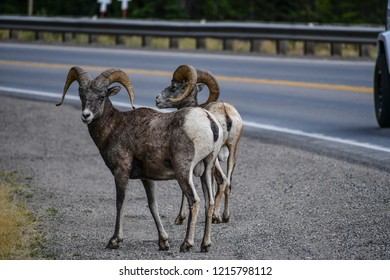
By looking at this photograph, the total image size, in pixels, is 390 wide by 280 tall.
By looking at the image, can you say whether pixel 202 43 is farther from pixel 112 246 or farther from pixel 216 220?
pixel 112 246

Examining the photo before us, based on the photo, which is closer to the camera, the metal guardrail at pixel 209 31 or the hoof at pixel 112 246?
the hoof at pixel 112 246

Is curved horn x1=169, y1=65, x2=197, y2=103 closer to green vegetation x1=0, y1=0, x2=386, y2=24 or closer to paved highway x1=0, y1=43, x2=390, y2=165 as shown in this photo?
paved highway x1=0, y1=43, x2=390, y2=165

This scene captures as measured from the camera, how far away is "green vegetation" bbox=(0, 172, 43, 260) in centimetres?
998

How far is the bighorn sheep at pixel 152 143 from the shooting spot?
381 inches

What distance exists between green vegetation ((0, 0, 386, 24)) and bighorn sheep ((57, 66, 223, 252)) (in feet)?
102

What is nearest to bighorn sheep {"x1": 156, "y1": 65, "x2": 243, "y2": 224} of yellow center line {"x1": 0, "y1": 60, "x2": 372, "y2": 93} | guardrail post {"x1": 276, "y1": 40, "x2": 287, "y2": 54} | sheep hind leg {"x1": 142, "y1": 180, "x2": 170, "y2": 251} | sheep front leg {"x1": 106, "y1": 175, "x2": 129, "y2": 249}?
sheep hind leg {"x1": 142, "y1": 180, "x2": 170, "y2": 251}

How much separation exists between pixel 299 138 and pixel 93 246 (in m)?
6.93

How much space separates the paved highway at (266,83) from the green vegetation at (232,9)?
482 inches

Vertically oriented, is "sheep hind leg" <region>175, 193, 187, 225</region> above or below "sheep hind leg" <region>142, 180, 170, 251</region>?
below

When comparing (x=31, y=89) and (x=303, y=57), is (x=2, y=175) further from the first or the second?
(x=303, y=57)

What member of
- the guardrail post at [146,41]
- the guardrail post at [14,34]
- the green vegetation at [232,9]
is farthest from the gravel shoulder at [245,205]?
the green vegetation at [232,9]

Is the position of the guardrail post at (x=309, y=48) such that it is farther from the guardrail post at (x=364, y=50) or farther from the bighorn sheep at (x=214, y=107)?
the bighorn sheep at (x=214, y=107)

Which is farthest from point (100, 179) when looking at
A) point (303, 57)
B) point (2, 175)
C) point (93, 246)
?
point (303, 57)

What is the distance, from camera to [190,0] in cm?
4625
